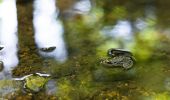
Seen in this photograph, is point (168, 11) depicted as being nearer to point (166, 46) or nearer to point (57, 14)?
point (166, 46)

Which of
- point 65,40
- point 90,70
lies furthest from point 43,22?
point 90,70

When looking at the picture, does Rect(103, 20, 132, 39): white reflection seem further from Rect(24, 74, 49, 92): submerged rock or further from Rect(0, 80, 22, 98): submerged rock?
Rect(0, 80, 22, 98): submerged rock

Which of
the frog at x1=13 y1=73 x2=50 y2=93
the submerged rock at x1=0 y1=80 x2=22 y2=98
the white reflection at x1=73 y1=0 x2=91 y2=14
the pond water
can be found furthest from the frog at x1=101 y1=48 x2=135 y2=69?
the white reflection at x1=73 y1=0 x2=91 y2=14

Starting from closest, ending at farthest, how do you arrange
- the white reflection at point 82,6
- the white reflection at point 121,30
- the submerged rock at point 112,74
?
the submerged rock at point 112,74 < the white reflection at point 121,30 < the white reflection at point 82,6

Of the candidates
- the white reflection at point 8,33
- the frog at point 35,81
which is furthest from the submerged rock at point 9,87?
the white reflection at point 8,33

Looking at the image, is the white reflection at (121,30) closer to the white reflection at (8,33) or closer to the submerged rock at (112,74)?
the submerged rock at (112,74)

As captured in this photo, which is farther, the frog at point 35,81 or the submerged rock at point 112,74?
the submerged rock at point 112,74
